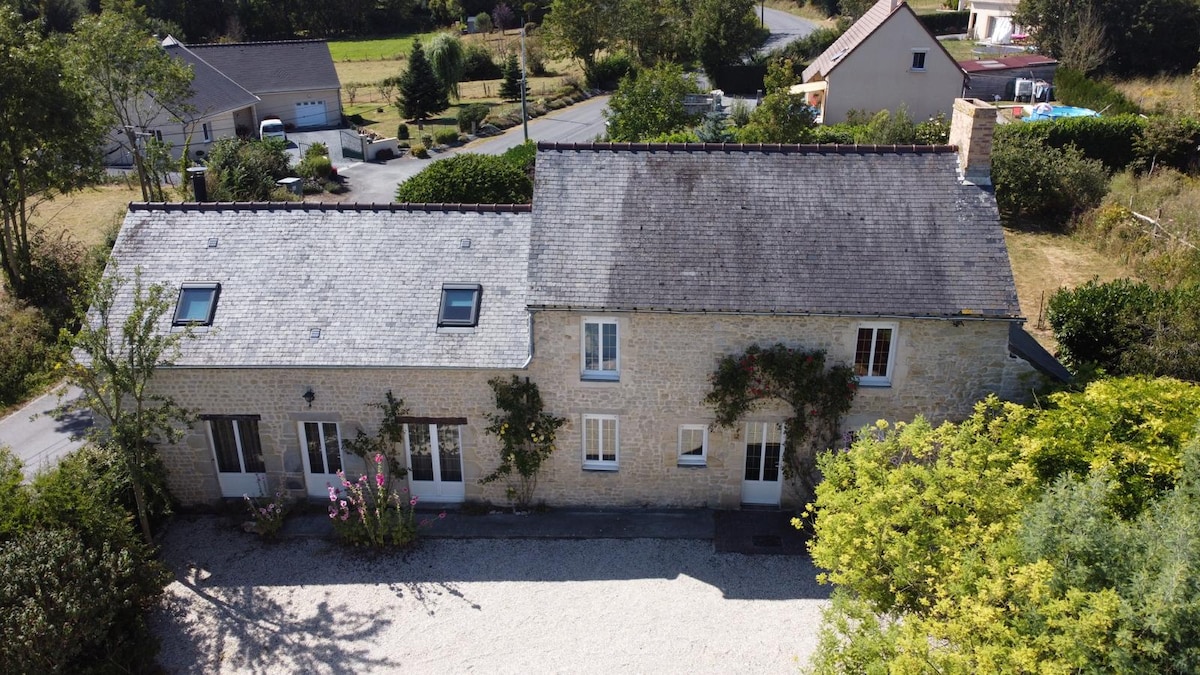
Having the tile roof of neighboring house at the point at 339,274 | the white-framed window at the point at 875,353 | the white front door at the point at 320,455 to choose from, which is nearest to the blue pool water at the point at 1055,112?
the white-framed window at the point at 875,353

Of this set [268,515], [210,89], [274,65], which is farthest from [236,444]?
[274,65]

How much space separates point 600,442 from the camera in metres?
18.1

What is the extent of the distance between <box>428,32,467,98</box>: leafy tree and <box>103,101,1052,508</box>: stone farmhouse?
44947 mm

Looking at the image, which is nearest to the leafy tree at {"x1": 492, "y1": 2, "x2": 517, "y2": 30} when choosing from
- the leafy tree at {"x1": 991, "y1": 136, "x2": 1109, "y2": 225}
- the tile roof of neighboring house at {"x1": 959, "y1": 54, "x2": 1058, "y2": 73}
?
the tile roof of neighboring house at {"x1": 959, "y1": 54, "x2": 1058, "y2": 73}

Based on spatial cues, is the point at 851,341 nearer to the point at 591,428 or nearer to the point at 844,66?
the point at 591,428

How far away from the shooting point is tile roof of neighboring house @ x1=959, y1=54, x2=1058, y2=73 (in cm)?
5341

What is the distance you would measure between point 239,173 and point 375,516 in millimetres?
21086

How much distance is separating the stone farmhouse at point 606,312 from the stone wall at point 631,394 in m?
0.04

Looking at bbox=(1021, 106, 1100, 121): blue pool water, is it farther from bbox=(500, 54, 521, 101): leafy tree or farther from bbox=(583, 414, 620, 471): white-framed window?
bbox=(583, 414, 620, 471): white-framed window

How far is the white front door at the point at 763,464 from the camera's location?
17.9 m

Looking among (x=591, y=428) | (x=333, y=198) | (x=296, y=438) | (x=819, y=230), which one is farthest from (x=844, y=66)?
(x=296, y=438)

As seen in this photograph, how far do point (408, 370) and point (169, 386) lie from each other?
4847 millimetres

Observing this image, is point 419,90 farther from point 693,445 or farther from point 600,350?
point 693,445

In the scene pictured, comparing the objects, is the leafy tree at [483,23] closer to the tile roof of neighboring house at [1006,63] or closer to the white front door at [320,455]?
the tile roof of neighboring house at [1006,63]
